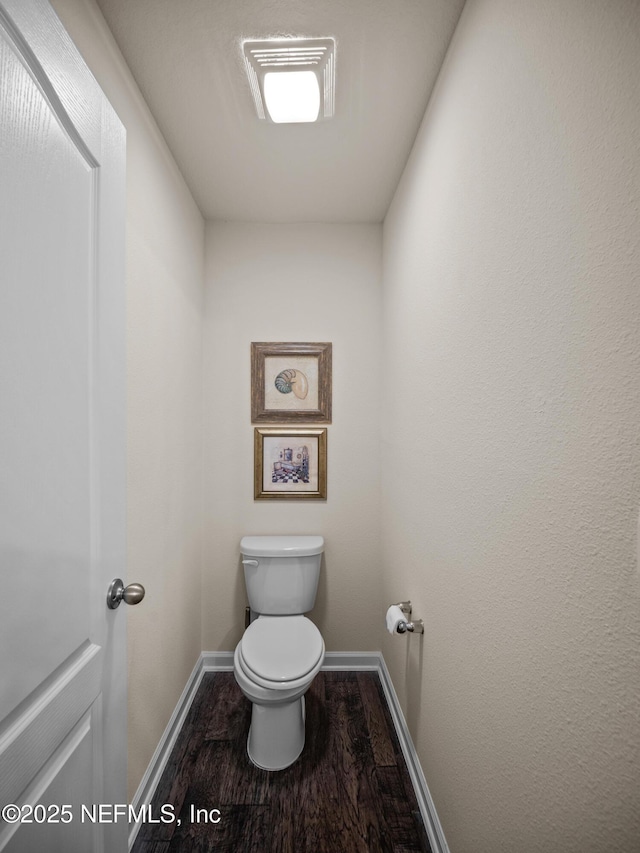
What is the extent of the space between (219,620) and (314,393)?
1333 mm

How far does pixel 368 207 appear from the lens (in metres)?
2.11

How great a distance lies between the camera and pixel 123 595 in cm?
94

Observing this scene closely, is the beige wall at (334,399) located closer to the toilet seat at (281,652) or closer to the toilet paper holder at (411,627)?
the toilet seat at (281,652)

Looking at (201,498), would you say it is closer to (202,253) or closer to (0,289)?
(202,253)

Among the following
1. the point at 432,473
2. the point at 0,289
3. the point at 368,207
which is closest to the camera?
the point at 0,289

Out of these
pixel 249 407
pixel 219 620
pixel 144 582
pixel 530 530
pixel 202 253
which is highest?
pixel 202 253

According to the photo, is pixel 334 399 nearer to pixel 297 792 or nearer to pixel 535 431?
pixel 535 431

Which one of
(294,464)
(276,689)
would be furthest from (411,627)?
(294,464)

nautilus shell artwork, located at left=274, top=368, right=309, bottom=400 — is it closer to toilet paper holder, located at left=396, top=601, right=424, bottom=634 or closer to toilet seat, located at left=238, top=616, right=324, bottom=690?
toilet seat, located at left=238, top=616, right=324, bottom=690

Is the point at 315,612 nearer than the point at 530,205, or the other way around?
the point at 530,205

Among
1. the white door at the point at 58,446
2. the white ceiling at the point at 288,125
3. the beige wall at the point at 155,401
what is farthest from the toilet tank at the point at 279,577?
the white ceiling at the point at 288,125

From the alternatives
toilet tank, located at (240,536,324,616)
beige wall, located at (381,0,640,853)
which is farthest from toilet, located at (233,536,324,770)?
beige wall, located at (381,0,640,853)

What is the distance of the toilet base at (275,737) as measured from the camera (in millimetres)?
1573

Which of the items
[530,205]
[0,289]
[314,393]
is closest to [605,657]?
[530,205]
